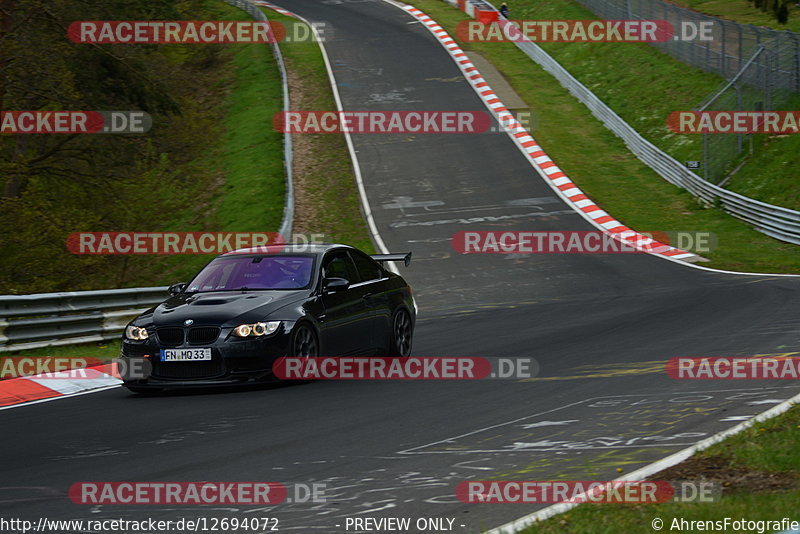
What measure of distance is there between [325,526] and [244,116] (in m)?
36.5

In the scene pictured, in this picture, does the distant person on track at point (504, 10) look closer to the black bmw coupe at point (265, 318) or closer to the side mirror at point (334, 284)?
the black bmw coupe at point (265, 318)

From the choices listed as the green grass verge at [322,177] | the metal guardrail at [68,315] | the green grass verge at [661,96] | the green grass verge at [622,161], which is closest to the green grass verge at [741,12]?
the green grass verge at [661,96]

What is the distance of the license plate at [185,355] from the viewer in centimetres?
1012

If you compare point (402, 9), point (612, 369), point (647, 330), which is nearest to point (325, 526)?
point (612, 369)

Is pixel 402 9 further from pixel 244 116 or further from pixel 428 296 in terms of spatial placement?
pixel 428 296

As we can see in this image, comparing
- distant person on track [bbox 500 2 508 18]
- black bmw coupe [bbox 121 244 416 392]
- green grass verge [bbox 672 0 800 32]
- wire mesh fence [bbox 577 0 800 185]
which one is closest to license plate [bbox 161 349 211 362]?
black bmw coupe [bbox 121 244 416 392]

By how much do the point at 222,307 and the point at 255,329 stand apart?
52cm

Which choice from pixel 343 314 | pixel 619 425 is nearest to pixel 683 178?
pixel 343 314

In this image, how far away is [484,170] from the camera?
33.3 meters

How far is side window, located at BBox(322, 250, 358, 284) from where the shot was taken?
1167cm

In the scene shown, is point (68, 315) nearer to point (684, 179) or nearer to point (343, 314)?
point (343, 314)

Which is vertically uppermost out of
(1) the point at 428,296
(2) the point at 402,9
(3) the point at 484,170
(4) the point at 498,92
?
(2) the point at 402,9

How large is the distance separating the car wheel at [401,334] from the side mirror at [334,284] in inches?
54.3

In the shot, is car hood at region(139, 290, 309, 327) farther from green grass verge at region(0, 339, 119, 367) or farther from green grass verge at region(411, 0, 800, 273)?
green grass verge at region(411, 0, 800, 273)
